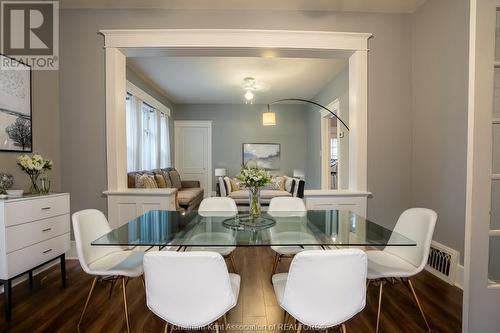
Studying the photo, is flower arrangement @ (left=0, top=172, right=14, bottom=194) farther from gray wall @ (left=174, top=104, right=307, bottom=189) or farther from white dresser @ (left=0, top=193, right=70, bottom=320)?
gray wall @ (left=174, top=104, right=307, bottom=189)

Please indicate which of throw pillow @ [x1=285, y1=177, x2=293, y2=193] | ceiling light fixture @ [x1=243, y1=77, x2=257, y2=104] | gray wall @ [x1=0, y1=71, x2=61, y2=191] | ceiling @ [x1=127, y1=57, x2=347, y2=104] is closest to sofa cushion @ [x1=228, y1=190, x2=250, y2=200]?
throw pillow @ [x1=285, y1=177, x2=293, y2=193]

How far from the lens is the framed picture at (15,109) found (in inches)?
92.7

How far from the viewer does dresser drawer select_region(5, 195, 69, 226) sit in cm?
196

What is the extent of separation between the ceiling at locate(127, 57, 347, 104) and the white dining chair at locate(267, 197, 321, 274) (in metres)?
2.53

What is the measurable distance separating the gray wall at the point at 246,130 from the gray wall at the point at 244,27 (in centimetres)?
456

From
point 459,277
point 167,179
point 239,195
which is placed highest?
point 167,179

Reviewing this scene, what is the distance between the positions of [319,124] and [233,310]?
507 centimetres

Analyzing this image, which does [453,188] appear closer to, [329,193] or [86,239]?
[329,193]

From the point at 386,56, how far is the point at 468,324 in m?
2.68

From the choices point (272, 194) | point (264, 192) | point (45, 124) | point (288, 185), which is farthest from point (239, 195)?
point (45, 124)

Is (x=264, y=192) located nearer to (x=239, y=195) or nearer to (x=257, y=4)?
(x=239, y=195)

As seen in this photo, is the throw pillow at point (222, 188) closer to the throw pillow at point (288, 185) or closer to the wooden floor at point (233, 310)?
the throw pillow at point (288, 185)

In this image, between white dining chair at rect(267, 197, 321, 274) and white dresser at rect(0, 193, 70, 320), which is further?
white dresser at rect(0, 193, 70, 320)

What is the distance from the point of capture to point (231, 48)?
2932 millimetres
